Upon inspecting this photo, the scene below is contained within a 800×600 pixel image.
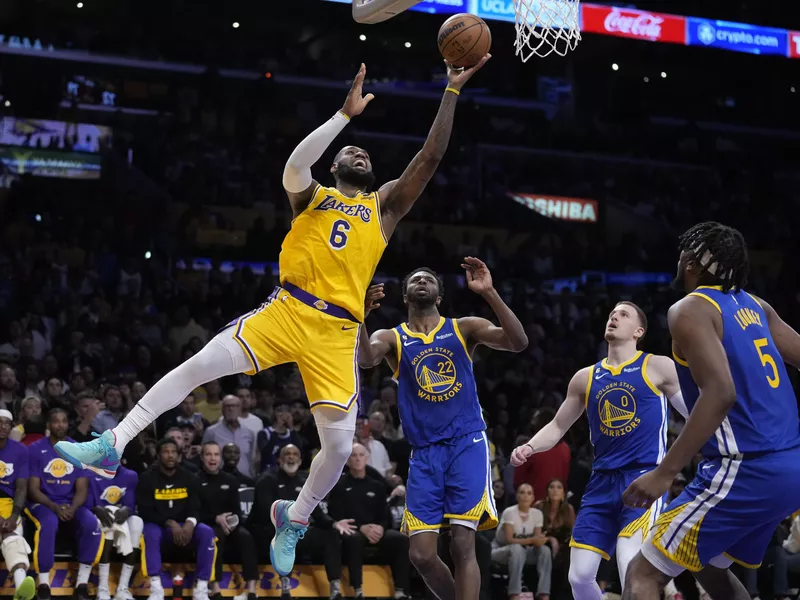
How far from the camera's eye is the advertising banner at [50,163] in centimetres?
1728

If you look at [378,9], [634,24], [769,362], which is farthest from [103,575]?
[634,24]

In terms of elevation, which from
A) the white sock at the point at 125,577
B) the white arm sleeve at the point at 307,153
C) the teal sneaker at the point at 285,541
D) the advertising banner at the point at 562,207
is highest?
the advertising banner at the point at 562,207

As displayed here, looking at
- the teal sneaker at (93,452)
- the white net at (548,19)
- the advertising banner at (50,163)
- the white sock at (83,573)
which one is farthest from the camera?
the advertising banner at (50,163)

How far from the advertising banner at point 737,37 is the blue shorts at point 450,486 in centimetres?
1179

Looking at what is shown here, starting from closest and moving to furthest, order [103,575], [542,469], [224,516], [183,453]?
1. [103,575]
2. [224,516]
3. [183,453]
4. [542,469]

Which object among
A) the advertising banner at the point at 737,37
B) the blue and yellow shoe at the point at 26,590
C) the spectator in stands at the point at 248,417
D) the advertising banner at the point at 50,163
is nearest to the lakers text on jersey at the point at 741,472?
the blue and yellow shoe at the point at 26,590

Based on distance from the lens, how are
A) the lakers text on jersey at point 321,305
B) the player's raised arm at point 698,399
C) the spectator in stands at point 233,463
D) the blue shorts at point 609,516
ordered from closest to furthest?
the player's raised arm at point 698,399 < the lakers text on jersey at point 321,305 < the blue shorts at point 609,516 < the spectator in stands at point 233,463

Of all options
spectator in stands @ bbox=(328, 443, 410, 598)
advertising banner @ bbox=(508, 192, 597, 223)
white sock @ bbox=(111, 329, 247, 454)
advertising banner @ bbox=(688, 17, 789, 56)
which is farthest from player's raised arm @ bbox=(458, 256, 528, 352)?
advertising banner @ bbox=(508, 192, 597, 223)

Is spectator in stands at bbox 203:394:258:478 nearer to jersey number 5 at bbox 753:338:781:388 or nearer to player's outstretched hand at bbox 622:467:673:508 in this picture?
player's outstretched hand at bbox 622:467:673:508

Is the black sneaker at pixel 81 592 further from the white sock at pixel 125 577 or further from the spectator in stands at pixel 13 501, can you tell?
the spectator in stands at pixel 13 501

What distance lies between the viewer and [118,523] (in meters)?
9.87

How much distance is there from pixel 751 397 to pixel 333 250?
8.13 feet

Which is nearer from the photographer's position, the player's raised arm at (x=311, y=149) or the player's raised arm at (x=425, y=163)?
the player's raised arm at (x=311, y=149)

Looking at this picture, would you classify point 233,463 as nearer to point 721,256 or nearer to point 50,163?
point 721,256
